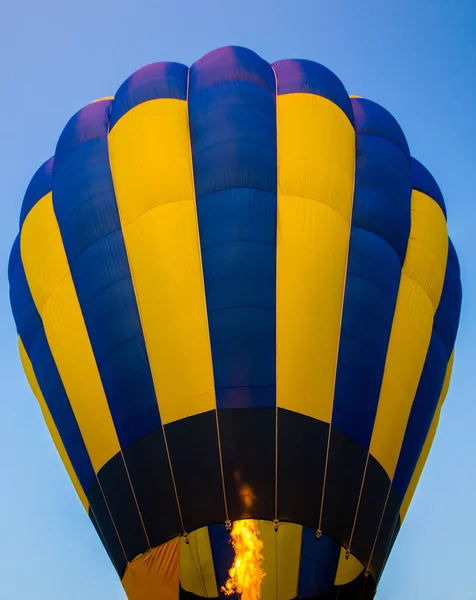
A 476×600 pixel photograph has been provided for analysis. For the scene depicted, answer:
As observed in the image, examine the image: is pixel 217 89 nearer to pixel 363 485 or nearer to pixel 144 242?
pixel 144 242

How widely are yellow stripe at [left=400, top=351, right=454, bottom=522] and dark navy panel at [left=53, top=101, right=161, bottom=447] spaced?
2597 millimetres

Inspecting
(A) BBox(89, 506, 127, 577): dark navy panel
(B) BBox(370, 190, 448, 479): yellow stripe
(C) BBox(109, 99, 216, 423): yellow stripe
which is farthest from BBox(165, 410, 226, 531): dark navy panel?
(B) BBox(370, 190, 448, 479): yellow stripe

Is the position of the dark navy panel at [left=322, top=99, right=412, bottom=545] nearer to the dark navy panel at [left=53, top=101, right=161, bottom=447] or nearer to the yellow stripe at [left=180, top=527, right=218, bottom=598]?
the yellow stripe at [left=180, top=527, right=218, bottom=598]

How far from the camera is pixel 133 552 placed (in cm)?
672

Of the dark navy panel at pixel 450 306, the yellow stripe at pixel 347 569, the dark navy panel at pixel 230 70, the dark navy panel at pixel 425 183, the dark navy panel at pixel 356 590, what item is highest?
the dark navy panel at pixel 230 70

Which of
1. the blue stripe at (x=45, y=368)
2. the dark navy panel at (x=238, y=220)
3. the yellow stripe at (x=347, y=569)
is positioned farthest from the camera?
the blue stripe at (x=45, y=368)

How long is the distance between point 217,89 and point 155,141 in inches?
32.3

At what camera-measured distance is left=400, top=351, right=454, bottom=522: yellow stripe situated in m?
7.98

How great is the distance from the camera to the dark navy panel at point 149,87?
823 cm

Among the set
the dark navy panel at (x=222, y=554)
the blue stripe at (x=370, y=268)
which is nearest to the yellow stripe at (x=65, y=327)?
the dark navy panel at (x=222, y=554)

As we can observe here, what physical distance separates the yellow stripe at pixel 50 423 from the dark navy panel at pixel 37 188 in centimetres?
136

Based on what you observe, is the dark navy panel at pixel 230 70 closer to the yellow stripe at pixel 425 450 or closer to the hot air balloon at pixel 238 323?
the hot air balloon at pixel 238 323

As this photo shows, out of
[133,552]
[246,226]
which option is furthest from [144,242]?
[133,552]

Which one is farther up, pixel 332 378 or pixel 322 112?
pixel 322 112
